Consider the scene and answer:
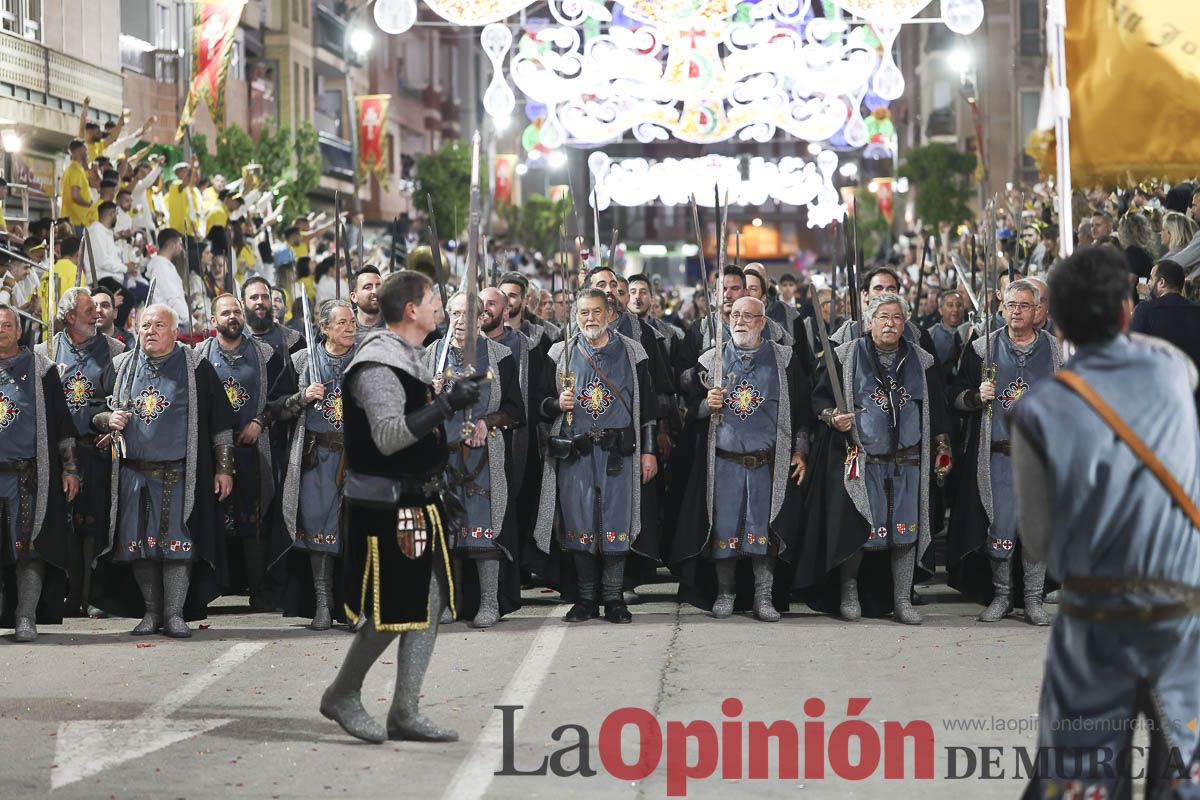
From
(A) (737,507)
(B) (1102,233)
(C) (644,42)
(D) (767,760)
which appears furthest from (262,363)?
(C) (644,42)

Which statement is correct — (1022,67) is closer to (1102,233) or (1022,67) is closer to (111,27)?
(111,27)

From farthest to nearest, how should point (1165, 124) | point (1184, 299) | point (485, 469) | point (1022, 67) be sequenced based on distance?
point (1022, 67)
point (485, 469)
point (1184, 299)
point (1165, 124)

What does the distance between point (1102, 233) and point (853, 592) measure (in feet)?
14.4

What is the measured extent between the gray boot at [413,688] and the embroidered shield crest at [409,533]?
6.0 inches

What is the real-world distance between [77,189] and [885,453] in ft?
26.9

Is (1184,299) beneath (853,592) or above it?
above

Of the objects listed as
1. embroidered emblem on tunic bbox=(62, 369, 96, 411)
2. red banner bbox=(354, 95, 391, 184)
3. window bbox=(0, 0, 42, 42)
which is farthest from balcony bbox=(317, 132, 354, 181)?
embroidered emblem on tunic bbox=(62, 369, 96, 411)

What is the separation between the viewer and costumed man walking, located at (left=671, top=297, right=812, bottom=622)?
9.88m

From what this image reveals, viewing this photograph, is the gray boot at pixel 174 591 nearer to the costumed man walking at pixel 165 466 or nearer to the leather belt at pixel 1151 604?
the costumed man walking at pixel 165 466

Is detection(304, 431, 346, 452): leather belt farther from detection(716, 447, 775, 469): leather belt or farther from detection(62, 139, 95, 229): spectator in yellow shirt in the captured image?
detection(62, 139, 95, 229): spectator in yellow shirt

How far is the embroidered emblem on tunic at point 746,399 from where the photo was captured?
390 inches

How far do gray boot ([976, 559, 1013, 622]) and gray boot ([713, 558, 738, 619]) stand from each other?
1334mm

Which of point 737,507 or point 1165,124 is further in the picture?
point 737,507

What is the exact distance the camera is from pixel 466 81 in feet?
243
